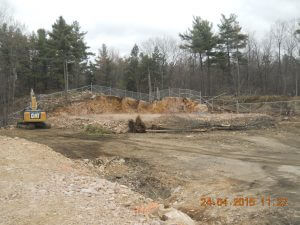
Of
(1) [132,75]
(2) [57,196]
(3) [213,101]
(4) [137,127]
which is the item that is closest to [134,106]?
(3) [213,101]

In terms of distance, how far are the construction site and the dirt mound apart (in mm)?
10628

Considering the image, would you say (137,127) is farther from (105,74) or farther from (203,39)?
(105,74)

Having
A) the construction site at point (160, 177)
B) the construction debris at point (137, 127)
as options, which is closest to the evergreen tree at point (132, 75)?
the construction debris at point (137, 127)

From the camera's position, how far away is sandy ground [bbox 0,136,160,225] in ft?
20.2

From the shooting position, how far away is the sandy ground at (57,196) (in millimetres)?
6156

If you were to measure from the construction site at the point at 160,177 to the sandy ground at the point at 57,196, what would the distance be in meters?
0.02

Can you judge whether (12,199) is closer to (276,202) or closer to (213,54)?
(276,202)

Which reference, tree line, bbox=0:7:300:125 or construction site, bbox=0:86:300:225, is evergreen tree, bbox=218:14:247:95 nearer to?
tree line, bbox=0:7:300:125

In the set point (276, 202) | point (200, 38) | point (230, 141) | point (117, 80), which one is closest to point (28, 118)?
point (230, 141)

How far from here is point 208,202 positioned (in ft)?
26.3

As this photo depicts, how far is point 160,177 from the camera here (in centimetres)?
1082

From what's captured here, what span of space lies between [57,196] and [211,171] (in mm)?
5933

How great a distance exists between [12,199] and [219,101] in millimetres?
33700
